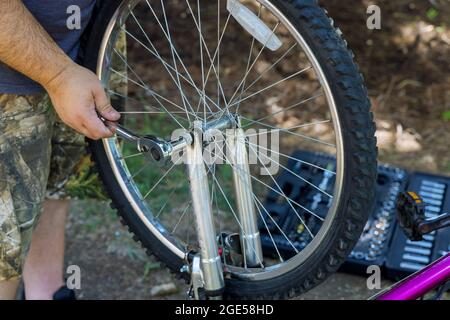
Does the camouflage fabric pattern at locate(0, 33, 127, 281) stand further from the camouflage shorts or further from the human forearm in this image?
the human forearm

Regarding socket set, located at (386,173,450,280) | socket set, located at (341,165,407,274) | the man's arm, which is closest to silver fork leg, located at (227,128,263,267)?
the man's arm

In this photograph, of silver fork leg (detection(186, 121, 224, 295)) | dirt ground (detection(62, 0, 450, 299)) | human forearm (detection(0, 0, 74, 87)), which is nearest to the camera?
human forearm (detection(0, 0, 74, 87))

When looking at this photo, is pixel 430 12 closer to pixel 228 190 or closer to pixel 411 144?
pixel 411 144

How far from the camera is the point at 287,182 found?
252 cm

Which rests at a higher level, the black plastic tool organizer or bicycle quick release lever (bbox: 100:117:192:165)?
bicycle quick release lever (bbox: 100:117:192:165)

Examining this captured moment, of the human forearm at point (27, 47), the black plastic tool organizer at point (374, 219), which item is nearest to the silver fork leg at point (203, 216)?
the human forearm at point (27, 47)

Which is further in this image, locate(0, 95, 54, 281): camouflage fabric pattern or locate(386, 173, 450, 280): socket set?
locate(386, 173, 450, 280): socket set

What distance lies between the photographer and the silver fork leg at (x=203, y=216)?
4.88 feet

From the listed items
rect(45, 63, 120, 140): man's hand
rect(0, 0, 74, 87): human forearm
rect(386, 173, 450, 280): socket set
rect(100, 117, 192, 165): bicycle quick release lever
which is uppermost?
rect(0, 0, 74, 87): human forearm

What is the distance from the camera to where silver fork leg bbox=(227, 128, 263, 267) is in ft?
5.12

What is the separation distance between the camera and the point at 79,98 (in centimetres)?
145

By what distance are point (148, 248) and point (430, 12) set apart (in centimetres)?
224

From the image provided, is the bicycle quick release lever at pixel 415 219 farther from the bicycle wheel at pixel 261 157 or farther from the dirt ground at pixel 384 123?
the dirt ground at pixel 384 123

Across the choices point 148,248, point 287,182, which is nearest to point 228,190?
point 287,182
